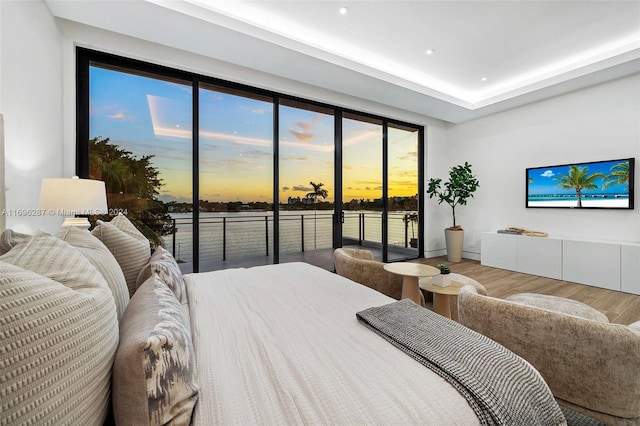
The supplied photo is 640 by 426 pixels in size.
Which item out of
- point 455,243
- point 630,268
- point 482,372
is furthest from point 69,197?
point 630,268

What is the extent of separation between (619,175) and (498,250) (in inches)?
75.6

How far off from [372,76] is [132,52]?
2962 mm

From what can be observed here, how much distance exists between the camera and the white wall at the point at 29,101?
1.90m

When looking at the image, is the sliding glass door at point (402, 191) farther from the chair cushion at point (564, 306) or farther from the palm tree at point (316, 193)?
the chair cushion at point (564, 306)

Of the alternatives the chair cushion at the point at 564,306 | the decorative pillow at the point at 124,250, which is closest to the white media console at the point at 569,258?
the chair cushion at the point at 564,306

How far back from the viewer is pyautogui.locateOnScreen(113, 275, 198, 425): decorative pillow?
67cm

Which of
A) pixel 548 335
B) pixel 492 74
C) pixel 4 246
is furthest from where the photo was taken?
pixel 492 74

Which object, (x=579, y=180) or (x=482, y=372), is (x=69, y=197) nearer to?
(x=482, y=372)

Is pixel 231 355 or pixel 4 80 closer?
pixel 231 355

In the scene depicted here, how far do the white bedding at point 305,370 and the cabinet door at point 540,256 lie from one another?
4.26 meters

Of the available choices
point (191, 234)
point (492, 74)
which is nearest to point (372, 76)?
point (492, 74)

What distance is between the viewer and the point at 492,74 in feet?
14.8

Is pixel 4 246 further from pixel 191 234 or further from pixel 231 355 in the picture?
pixel 191 234

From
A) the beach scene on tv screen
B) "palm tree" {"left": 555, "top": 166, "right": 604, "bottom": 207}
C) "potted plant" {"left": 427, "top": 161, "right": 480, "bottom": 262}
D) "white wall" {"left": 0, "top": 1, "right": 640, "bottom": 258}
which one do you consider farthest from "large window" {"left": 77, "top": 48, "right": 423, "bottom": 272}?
"palm tree" {"left": 555, "top": 166, "right": 604, "bottom": 207}
